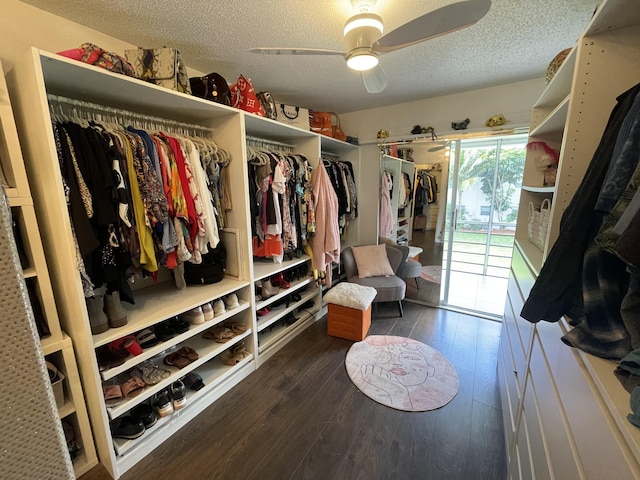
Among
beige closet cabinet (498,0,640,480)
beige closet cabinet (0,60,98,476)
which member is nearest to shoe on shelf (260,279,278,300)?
beige closet cabinet (0,60,98,476)

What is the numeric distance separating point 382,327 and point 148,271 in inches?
84.6

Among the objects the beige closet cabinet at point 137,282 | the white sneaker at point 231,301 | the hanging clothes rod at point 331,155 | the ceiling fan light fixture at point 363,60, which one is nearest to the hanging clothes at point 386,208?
the hanging clothes rod at point 331,155

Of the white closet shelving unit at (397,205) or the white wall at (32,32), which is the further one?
the white closet shelving unit at (397,205)

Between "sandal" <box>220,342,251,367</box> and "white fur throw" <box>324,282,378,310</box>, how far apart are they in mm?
846

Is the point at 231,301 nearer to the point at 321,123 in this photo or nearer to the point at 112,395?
the point at 112,395

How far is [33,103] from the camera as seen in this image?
1.07 meters

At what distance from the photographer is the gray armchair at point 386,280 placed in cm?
282

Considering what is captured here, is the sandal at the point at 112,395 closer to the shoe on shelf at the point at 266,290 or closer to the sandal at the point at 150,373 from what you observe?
the sandal at the point at 150,373

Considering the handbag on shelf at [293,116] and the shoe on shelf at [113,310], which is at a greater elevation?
the handbag on shelf at [293,116]

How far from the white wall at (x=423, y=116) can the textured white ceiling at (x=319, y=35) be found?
147 mm

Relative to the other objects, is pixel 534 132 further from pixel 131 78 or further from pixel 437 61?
pixel 131 78

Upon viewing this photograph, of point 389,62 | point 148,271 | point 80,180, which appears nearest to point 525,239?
point 389,62

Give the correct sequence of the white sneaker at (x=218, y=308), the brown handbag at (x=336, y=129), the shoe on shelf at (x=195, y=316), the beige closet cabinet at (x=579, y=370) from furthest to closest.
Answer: the brown handbag at (x=336, y=129) → the white sneaker at (x=218, y=308) → the shoe on shelf at (x=195, y=316) → the beige closet cabinet at (x=579, y=370)

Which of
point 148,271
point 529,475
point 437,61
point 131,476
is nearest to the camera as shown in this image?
point 529,475
